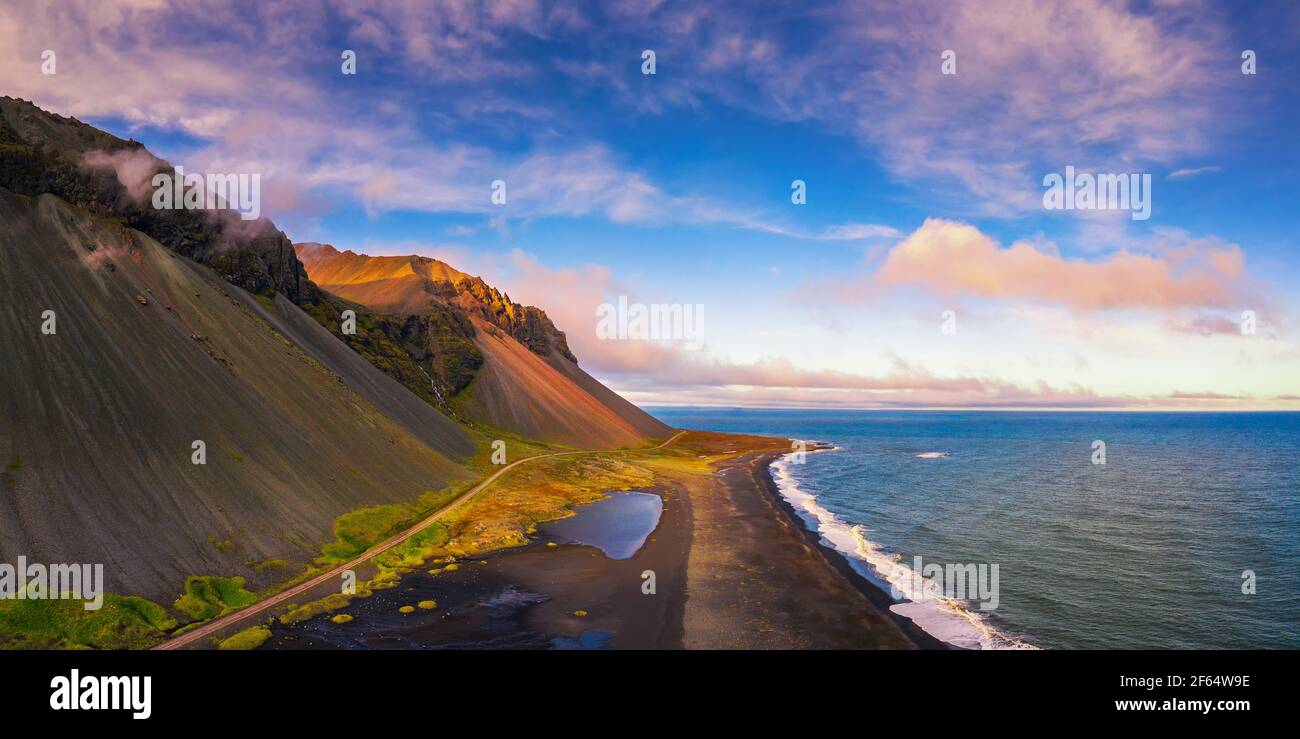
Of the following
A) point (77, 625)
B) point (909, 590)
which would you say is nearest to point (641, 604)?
point (909, 590)

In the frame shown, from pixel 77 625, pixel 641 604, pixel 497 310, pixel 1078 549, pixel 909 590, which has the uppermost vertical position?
pixel 497 310

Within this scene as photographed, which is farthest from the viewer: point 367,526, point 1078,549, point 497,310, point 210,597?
point 497,310

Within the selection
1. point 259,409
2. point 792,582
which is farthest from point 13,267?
point 792,582

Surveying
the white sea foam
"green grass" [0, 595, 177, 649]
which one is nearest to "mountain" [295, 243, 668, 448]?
the white sea foam

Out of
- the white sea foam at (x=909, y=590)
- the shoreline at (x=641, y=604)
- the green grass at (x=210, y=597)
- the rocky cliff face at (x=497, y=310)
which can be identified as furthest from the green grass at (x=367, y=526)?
the rocky cliff face at (x=497, y=310)

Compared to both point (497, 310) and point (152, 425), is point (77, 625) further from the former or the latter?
point (497, 310)
